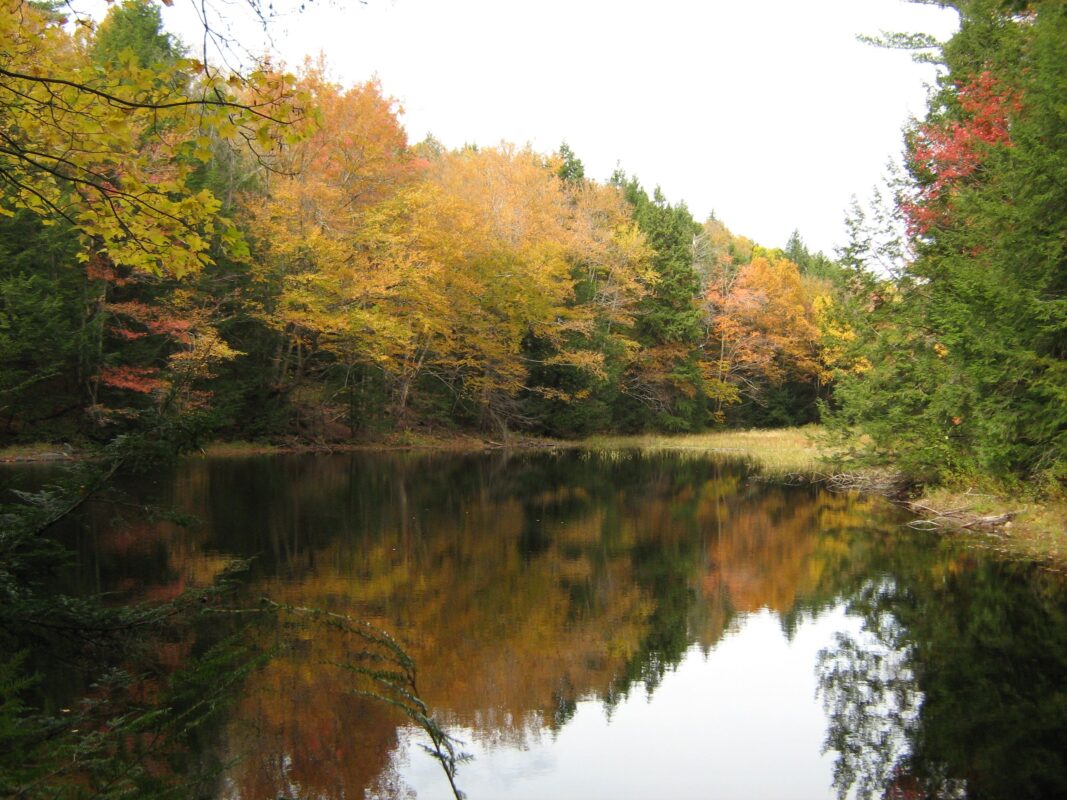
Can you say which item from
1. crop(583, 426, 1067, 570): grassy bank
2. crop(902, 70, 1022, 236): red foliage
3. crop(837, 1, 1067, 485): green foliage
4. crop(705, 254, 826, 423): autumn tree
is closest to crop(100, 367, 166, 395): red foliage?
crop(583, 426, 1067, 570): grassy bank

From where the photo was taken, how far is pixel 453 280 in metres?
30.5

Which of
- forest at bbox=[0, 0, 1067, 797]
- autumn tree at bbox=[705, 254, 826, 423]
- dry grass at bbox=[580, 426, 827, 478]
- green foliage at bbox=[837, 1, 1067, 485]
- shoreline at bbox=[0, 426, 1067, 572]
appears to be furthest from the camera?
autumn tree at bbox=[705, 254, 826, 423]

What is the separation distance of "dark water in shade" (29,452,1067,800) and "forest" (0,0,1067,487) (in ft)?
7.26

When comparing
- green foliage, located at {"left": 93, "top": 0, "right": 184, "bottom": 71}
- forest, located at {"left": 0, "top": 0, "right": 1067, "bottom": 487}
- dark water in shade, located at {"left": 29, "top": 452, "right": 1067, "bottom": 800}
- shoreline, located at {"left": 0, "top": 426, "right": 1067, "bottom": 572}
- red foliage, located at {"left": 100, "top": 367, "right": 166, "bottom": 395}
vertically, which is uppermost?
green foliage, located at {"left": 93, "top": 0, "right": 184, "bottom": 71}

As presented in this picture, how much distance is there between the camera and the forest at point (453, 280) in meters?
5.31

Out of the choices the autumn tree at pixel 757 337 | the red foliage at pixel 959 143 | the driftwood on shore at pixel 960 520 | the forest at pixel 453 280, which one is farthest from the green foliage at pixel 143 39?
the autumn tree at pixel 757 337

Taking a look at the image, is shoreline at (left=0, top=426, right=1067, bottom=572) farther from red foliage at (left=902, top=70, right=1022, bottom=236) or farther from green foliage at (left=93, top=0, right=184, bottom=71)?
green foliage at (left=93, top=0, right=184, bottom=71)

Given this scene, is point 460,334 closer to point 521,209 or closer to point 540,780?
point 521,209

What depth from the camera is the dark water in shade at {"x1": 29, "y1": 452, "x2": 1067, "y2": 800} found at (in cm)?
543

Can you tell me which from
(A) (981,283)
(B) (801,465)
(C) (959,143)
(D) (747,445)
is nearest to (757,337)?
(D) (747,445)

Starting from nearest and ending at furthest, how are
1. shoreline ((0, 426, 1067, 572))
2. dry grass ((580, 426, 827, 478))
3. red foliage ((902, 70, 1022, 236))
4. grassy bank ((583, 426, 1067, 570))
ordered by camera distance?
grassy bank ((583, 426, 1067, 570)), shoreline ((0, 426, 1067, 572)), red foliage ((902, 70, 1022, 236)), dry grass ((580, 426, 827, 478))

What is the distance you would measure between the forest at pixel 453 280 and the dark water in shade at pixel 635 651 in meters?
2.21

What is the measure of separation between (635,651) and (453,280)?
2383 cm

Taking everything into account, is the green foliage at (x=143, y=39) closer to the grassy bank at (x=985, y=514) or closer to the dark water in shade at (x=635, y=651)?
the dark water in shade at (x=635, y=651)
